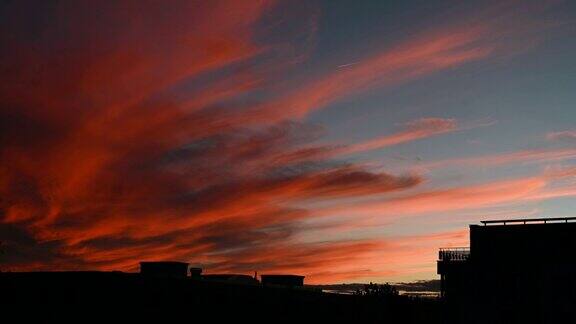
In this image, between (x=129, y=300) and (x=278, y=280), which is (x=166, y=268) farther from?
(x=278, y=280)

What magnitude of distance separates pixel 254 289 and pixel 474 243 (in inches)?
656

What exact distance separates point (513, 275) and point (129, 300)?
912 inches

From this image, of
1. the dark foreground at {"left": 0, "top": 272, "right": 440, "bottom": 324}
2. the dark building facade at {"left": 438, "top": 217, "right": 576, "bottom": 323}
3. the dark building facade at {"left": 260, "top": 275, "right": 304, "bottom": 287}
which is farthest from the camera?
the dark building facade at {"left": 260, "top": 275, "right": 304, "bottom": 287}

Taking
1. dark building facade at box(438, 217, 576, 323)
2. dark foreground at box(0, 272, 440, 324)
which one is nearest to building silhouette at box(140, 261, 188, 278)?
dark foreground at box(0, 272, 440, 324)

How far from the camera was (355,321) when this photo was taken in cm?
4041

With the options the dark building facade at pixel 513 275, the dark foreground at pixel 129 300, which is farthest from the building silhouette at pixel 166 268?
the dark building facade at pixel 513 275

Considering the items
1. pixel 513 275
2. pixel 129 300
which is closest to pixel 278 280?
pixel 513 275

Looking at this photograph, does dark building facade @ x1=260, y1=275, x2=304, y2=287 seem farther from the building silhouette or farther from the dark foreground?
the dark foreground

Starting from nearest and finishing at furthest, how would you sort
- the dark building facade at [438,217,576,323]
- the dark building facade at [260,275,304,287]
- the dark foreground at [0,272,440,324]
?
1. the dark foreground at [0,272,440,324]
2. the dark building facade at [438,217,576,323]
3. the dark building facade at [260,275,304,287]

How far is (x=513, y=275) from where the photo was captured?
36094 mm

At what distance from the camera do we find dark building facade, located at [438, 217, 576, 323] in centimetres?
3475

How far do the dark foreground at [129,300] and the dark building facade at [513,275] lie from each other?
39.2 feet

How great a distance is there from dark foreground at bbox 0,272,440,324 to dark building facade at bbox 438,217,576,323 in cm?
1195

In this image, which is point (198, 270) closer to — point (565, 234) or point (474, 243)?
point (474, 243)
